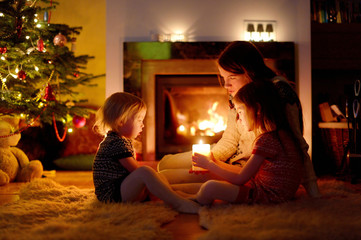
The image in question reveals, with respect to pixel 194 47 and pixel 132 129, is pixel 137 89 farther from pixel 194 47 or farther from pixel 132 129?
pixel 132 129

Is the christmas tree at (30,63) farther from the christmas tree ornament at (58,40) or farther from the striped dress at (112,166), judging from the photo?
the striped dress at (112,166)

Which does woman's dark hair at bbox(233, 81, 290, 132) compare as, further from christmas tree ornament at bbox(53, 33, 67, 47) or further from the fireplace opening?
christmas tree ornament at bbox(53, 33, 67, 47)

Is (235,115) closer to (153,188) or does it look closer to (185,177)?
(185,177)

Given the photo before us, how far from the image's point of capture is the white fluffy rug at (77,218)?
127 centimetres

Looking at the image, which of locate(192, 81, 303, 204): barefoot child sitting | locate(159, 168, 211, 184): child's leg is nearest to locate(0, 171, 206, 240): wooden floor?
locate(192, 81, 303, 204): barefoot child sitting

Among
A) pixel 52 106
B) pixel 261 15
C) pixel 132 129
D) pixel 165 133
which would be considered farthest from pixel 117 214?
pixel 261 15

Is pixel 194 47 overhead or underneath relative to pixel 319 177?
overhead

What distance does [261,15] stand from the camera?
3.16m

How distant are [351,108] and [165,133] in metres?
1.57

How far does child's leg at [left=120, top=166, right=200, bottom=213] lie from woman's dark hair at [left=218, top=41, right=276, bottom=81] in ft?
2.37

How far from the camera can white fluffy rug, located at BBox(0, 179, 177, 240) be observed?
1267 millimetres

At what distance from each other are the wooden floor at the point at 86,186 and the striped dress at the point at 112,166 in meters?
0.35

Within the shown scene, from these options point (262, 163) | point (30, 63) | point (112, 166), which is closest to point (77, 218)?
point (112, 166)

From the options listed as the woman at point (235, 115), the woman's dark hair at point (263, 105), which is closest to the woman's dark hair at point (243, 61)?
the woman at point (235, 115)
